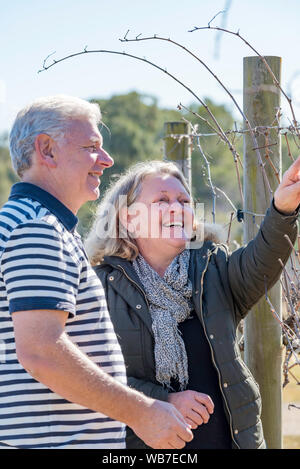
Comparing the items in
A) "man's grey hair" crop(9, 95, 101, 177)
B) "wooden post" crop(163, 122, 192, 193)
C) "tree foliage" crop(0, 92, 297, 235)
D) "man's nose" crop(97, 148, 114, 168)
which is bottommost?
"man's nose" crop(97, 148, 114, 168)

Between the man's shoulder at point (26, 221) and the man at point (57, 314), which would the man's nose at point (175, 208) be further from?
the man's shoulder at point (26, 221)

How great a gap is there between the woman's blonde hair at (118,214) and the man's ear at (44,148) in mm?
885

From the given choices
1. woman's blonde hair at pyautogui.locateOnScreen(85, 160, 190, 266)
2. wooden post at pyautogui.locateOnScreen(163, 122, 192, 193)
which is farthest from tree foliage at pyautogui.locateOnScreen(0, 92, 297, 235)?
woman's blonde hair at pyautogui.locateOnScreen(85, 160, 190, 266)

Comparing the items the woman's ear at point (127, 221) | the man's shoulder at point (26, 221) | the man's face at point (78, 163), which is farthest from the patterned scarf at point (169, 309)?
the man's shoulder at point (26, 221)

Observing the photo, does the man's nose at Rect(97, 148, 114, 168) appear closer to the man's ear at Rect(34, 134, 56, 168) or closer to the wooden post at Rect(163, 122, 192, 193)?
the man's ear at Rect(34, 134, 56, 168)

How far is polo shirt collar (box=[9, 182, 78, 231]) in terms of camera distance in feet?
5.74

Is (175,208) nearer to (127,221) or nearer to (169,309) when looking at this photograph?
(127,221)

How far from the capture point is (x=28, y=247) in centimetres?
162

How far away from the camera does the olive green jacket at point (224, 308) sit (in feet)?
7.55

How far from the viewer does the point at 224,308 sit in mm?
2434

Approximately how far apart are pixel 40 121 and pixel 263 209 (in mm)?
1216

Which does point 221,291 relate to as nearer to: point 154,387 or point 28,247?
point 154,387

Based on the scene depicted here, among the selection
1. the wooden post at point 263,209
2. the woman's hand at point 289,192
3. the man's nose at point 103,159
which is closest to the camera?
the man's nose at point 103,159

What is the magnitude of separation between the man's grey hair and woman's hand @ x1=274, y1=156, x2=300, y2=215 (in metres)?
0.71
